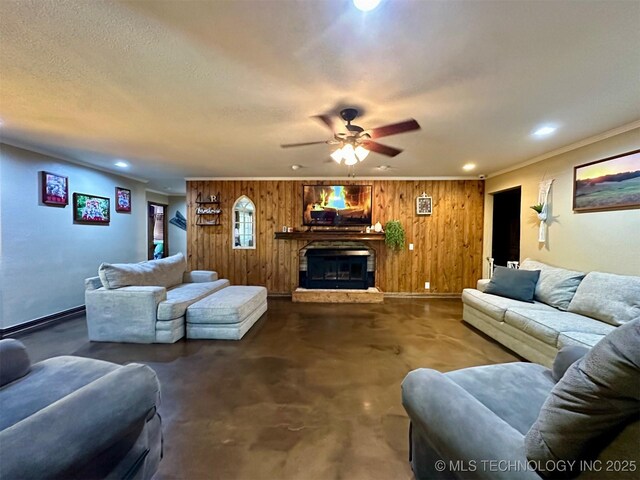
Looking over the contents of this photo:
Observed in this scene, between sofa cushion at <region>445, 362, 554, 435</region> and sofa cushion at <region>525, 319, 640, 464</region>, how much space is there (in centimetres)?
42

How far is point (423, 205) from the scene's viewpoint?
5703mm

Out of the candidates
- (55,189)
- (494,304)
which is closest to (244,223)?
(55,189)

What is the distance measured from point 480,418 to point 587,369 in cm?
41

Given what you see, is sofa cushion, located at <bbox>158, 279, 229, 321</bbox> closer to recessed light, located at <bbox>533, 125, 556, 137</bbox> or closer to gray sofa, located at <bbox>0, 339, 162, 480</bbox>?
gray sofa, located at <bbox>0, 339, 162, 480</bbox>

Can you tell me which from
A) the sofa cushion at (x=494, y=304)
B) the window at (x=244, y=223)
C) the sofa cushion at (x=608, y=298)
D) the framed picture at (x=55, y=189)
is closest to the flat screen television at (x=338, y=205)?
the window at (x=244, y=223)

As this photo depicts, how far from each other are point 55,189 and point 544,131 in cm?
669

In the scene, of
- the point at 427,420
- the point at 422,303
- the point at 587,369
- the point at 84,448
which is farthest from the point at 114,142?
the point at 422,303

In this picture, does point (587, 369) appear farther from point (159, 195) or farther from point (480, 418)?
point (159, 195)

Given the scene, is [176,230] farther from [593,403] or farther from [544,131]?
[593,403]

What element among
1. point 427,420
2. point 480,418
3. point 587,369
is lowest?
point 427,420

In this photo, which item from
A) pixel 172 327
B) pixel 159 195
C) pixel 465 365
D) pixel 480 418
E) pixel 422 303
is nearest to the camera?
pixel 480 418

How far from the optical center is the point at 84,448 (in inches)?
35.4

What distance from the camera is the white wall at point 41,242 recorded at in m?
3.52

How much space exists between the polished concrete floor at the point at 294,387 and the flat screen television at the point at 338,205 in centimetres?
216
